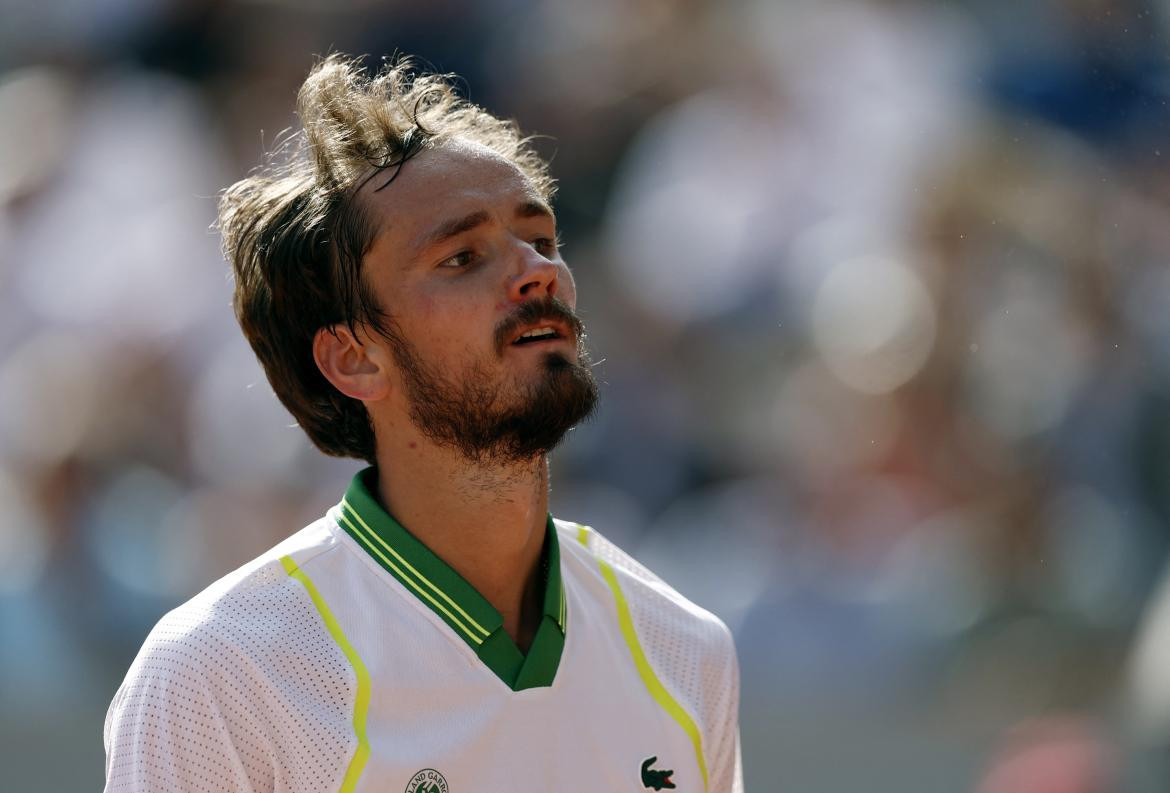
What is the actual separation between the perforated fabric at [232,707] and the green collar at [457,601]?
16 centimetres

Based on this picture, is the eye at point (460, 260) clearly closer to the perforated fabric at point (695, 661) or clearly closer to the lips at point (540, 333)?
the lips at point (540, 333)

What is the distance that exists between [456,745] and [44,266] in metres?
4.14

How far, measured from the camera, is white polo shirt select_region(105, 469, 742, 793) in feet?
5.82

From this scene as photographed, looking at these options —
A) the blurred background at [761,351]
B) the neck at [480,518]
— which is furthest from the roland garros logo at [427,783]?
the blurred background at [761,351]

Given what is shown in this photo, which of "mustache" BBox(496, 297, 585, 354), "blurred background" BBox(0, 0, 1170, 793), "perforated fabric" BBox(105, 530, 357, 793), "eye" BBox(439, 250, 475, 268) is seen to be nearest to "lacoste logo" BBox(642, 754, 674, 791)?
"perforated fabric" BBox(105, 530, 357, 793)

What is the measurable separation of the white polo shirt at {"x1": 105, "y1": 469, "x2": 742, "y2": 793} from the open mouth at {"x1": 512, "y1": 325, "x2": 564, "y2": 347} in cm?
29

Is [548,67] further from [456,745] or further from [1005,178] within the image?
[456,745]

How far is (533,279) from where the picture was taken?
6.88 ft

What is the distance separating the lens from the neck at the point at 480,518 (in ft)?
6.83

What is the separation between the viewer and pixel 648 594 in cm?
226

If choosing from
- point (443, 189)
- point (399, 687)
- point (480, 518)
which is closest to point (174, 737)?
point (399, 687)

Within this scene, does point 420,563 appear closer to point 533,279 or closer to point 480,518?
point 480,518


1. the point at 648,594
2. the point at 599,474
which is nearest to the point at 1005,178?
the point at 599,474

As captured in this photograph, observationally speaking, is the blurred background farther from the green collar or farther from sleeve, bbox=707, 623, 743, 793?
the green collar
